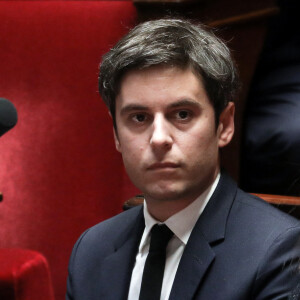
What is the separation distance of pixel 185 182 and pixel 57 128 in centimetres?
31

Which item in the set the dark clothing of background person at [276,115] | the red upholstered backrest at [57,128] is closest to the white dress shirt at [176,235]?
the dark clothing of background person at [276,115]

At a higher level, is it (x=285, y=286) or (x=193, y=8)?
(x=193, y=8)

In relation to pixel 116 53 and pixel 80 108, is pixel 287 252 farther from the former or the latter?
pixel 80 108

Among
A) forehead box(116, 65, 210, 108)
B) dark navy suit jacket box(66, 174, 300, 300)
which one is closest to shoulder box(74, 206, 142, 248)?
dark navy suit jacket box(66, 174, 300, 300)

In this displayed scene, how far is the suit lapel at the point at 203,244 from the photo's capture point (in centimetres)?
46

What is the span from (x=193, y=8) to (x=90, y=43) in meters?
0.12

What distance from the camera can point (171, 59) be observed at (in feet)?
1.57

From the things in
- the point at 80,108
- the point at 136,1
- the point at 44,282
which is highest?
the point at 136,1

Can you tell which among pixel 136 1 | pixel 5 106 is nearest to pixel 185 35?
pixel 5 106

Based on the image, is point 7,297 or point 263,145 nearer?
point 7,297

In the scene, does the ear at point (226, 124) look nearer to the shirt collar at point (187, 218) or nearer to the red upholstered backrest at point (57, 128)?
the shirt collar at point (187, 218)

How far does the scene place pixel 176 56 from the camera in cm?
48

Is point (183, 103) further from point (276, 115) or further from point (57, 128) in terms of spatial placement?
point (57, 128)

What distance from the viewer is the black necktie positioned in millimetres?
473
